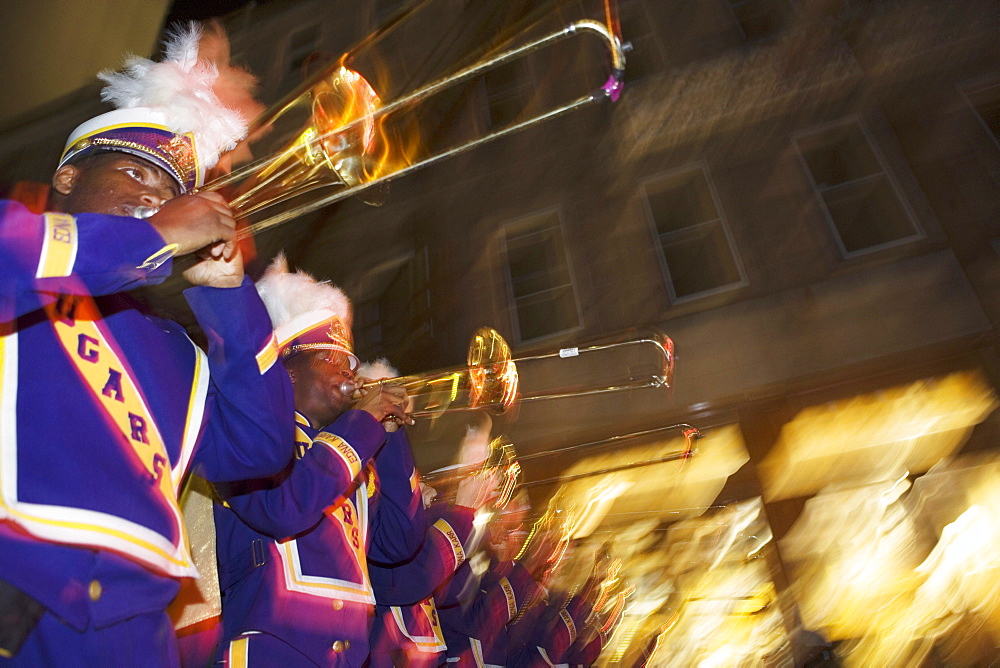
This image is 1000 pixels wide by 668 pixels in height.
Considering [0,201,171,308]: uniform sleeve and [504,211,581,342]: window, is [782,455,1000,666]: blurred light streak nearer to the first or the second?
[504,211,581,342]: window

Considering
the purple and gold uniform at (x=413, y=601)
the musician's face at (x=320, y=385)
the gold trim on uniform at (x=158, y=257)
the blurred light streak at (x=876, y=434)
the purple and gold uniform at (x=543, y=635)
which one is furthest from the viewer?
the blurred light streak at (x=876, y=434)

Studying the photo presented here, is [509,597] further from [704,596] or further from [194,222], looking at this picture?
[704,596]

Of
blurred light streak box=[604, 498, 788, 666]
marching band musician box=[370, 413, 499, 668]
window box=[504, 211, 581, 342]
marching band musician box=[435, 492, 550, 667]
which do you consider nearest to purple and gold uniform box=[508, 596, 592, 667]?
marching band musician box=[435, 492, 550, 667]

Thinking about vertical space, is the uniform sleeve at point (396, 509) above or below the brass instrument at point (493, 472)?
below

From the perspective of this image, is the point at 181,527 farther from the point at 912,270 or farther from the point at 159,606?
the point at 912,270

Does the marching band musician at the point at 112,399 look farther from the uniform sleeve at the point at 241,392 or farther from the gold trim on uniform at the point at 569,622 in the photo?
the gold trim on uniform at the point at 569,622

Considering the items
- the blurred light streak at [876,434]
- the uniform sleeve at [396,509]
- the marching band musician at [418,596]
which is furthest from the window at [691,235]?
the uniform sleeve at [396,509]

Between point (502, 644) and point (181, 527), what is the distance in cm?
359

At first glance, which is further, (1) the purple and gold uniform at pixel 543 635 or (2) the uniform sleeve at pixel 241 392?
(1) the purple and gold uniform at pixel 543 635

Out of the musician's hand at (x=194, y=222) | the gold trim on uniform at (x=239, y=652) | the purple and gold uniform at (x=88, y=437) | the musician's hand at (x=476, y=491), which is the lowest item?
the gold trim on uniform at (x=239, y=652)

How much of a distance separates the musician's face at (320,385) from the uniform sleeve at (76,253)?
1.38m

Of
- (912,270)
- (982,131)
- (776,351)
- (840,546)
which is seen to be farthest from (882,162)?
(840,546)

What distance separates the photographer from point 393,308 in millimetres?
9828

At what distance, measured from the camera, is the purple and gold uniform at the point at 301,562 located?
1.73 metres
